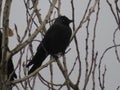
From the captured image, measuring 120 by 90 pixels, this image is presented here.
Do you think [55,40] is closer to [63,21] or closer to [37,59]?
[63,21]

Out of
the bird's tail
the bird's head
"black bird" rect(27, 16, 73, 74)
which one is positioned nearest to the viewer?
the bird's tail

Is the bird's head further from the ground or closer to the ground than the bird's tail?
further from the ground

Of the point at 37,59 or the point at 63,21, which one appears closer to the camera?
the point at 37,59

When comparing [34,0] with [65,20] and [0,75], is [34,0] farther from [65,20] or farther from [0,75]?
[65,20]

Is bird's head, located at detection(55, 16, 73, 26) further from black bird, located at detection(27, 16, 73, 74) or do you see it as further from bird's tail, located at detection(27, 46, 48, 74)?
bird's tail, located at detection(27, 46, 48, 74)

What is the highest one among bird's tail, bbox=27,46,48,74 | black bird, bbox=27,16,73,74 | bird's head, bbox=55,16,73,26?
bird's head, bbox=55,16,73,26

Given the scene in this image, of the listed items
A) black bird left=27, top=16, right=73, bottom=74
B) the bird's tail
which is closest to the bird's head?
black bird left=27, top=16, right=73, bottom=74

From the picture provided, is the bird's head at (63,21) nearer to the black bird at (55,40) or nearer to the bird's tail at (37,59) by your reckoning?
the black bird at (55,40)

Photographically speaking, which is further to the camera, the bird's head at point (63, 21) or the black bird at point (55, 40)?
the bird's head at point (63, 21)

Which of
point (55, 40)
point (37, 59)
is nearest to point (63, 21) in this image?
point (55, 40)

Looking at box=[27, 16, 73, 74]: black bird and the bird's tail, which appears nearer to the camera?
the bird's tail

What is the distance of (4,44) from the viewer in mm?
1903

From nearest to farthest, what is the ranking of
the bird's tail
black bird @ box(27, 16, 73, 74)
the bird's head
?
1. the bird's tail
2. black bird @ box(27, 16, 73, 74)
3. the bird's head

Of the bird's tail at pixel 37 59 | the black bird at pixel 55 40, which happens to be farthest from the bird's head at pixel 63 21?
the bird's tail at pixel 37 59
